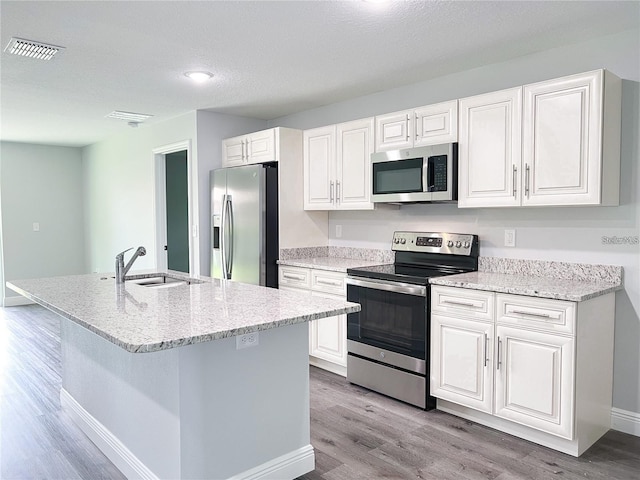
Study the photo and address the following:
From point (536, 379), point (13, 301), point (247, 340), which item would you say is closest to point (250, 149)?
point (247, 340)

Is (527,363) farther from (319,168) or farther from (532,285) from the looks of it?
(319,168)

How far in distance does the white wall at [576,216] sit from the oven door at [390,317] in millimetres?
711

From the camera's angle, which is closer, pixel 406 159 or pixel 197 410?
pixel 197 410

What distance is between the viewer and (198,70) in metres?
3.46

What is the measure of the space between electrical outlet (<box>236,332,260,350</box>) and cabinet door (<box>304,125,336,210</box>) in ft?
7.28

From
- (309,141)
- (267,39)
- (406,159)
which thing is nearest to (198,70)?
(267,39)

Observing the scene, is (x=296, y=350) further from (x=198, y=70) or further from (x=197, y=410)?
(x=198, y=70)

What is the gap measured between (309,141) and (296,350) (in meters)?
2.51

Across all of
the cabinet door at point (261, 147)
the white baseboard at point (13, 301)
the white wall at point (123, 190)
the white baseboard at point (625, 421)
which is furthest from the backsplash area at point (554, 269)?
the white baseboard at point (13, 301)

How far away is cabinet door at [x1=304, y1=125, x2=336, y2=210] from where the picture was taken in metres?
4.15

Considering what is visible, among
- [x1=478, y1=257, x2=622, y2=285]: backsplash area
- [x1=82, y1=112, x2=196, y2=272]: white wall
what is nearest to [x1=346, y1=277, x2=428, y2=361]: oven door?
[x1=478, y1=257, x2=622, y2=285]: backsplash area

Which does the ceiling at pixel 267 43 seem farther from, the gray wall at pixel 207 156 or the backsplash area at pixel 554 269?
the backsplash area at pixel 554 269

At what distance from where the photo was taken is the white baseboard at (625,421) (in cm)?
275

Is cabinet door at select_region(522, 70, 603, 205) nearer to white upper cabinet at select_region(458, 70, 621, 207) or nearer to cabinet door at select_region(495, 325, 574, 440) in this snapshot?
white upper cabinet at select_region(458, 70, 621, 207)
